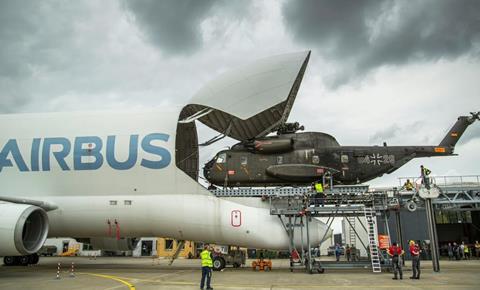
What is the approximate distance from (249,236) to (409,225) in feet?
70.2

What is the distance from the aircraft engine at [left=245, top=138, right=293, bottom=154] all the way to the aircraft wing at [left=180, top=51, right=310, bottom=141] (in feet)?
4.25

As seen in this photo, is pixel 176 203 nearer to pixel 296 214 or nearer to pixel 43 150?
pixel 296 214

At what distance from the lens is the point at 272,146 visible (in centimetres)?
1912

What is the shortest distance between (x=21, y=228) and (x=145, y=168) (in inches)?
222

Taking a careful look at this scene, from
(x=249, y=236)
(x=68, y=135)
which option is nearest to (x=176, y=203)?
(x=249, y=236)

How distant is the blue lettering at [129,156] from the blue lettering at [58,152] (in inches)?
84.4

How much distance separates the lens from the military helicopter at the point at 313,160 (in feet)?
62.1

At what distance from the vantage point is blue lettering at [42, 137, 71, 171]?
20.0 meters

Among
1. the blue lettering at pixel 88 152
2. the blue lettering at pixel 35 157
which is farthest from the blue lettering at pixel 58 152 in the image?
the blue lettering at pixel 88 152

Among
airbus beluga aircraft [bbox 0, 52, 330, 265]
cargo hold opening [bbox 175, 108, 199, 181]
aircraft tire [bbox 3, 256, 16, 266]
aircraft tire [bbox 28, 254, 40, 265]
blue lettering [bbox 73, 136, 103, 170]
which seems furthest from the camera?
aircraft tire [bbox 28, 254, 40, 265]

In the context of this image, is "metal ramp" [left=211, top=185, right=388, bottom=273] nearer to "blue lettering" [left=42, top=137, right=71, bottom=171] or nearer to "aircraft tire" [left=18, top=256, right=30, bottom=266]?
"blue lettering" [left=42, top=137, right=71, bottom=171]

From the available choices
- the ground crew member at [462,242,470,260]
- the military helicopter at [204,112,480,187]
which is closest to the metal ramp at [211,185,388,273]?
the military helicopter at [204,112,480,187]

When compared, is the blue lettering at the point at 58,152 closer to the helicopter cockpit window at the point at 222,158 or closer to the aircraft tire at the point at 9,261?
the helicopter cockpit window at the point at 222,158

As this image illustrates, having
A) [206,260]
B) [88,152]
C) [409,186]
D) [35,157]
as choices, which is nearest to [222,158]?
[88,152]
